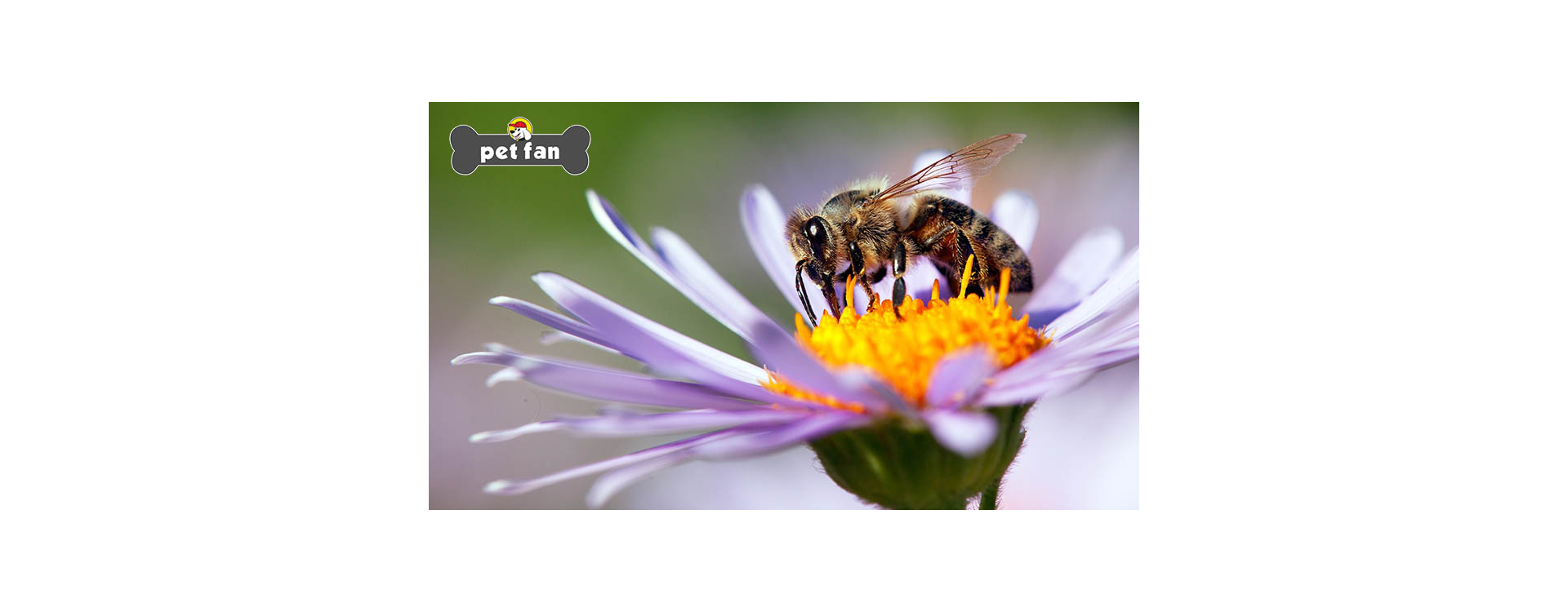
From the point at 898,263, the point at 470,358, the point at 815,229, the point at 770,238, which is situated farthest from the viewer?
the point at 770,238

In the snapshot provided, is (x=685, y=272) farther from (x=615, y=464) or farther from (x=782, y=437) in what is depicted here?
(x=782, y=437)

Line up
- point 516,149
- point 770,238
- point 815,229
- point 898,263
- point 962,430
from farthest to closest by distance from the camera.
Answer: point 770,238, point 516,149, point 898,263, point 815,229, point 962,430

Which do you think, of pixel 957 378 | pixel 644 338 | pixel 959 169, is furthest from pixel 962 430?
pixel 959 169

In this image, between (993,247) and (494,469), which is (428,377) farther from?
(993,247)

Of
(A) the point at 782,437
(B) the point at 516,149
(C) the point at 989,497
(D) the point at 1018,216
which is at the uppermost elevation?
(B) the point at 516,149

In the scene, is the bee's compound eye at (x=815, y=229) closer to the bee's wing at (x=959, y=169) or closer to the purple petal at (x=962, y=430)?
the bee's wing at (x=959, y=169)

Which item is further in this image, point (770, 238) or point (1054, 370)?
point (770, 238)

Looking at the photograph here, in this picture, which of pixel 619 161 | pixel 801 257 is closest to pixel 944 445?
pixel 801 257

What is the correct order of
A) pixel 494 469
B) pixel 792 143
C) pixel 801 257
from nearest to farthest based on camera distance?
1. pixel 801 257
2. pixel 494 469
3. pixel 792 143
